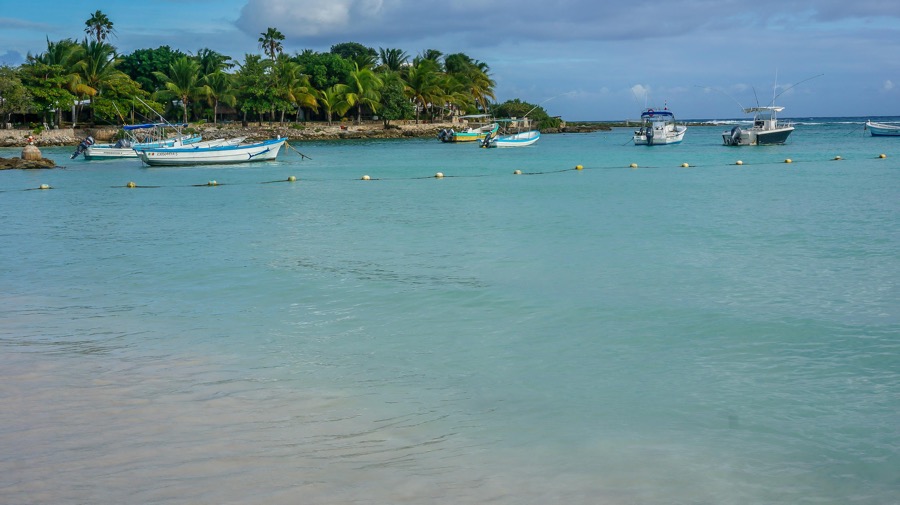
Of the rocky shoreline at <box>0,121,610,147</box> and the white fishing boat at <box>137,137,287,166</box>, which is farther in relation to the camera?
the rocky shoreline at <box>0,121,610,147</box>

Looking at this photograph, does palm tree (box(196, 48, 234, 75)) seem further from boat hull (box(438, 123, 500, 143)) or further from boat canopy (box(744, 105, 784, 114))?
boat canopy (box(744, 105, 784, 114))

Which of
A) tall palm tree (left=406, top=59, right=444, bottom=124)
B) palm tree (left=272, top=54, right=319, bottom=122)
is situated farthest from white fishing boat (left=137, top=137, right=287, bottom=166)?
tall palm tree (left=406, top=59, right=444, bottom=124)

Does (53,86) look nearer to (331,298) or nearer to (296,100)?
(296,100)

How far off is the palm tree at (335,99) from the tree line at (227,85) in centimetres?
11

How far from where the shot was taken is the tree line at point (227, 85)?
A: 6375 centimetres

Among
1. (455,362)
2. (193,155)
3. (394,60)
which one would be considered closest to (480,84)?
(394,60)

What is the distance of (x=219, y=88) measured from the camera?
72438mm

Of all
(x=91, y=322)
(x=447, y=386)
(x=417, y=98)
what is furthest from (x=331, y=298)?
(x=417, y=98)

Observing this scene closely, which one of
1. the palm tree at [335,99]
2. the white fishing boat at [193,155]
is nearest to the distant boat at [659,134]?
the palm tree at [335,99]

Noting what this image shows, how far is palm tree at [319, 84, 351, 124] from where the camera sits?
78688 millimetres

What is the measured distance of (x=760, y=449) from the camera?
5773 millimetres

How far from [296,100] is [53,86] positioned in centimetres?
2050

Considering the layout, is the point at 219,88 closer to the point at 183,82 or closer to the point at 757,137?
the point at 183,82

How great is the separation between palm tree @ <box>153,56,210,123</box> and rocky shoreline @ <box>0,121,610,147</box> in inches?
123
